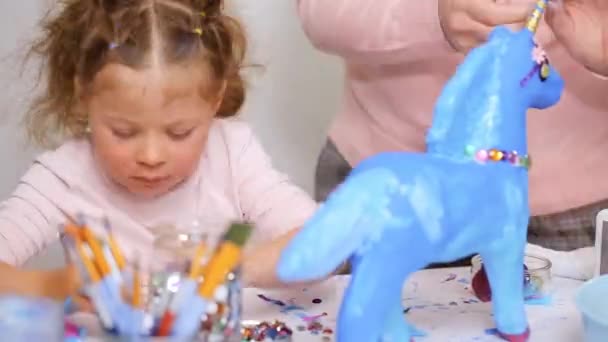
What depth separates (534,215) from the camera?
829 millimetres

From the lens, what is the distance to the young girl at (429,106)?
2.59ft

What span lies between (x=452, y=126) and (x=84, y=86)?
1.12ft

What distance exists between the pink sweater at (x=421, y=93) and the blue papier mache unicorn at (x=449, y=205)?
24cm

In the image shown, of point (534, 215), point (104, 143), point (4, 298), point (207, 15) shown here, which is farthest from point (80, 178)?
point (534, 215)

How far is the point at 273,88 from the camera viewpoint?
1179 mm

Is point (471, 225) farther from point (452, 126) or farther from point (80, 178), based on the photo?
point (80, 178)

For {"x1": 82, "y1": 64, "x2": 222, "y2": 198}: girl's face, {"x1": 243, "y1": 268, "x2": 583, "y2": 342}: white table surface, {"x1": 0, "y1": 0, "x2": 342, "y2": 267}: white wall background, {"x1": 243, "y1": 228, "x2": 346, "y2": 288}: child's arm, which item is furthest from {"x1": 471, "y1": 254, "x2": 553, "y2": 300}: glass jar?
{"x1": 0, "y1": 0, "x2": 342, "y2": 267}: white wall background

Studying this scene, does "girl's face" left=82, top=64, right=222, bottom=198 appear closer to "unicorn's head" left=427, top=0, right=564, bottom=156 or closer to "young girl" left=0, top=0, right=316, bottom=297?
"young girl" left=0, top=0, right=316, bottom=297

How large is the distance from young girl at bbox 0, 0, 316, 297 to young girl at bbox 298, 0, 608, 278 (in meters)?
0.11

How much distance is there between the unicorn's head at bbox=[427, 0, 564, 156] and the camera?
51cm

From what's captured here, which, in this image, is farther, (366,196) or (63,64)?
(63,64)

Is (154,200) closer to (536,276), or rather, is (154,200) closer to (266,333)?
(266,333)

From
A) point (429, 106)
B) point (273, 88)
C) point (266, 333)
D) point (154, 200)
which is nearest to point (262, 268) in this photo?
point (266, 333)

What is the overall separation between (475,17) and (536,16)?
0.07 metres
